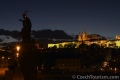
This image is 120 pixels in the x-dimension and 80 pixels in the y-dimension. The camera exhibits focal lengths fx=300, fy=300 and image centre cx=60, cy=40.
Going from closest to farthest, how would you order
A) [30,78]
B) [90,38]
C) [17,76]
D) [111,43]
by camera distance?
[30,78], [17,76], [111,43], [90,38]

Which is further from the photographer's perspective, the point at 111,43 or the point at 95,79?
the point at 111,43

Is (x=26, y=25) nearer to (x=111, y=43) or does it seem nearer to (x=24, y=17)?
(x=24, y=17)

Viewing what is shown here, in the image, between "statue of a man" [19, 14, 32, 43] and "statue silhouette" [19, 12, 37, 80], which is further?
"statue of a man" [19, 14, 32, 43]

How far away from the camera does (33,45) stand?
42.5 feet

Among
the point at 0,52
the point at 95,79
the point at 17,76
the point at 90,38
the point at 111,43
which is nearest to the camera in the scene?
the point at 17,76

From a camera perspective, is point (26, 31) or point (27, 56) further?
point (26, 31)

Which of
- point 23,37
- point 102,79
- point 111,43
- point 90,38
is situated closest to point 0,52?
point 102,79

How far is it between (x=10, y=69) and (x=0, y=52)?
49036 mm

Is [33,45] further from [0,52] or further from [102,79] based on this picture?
[0,52]

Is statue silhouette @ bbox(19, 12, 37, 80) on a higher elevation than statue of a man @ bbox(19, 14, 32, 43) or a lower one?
lower

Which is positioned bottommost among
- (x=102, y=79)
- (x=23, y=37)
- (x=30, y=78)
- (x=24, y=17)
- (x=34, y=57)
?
(x=102, y=79)

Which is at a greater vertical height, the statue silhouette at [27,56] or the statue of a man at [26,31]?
the statue of a man at [26,31]

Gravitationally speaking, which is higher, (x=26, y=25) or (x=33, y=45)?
(x=26, y=25)

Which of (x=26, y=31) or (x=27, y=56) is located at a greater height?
(x=26, y=31)
